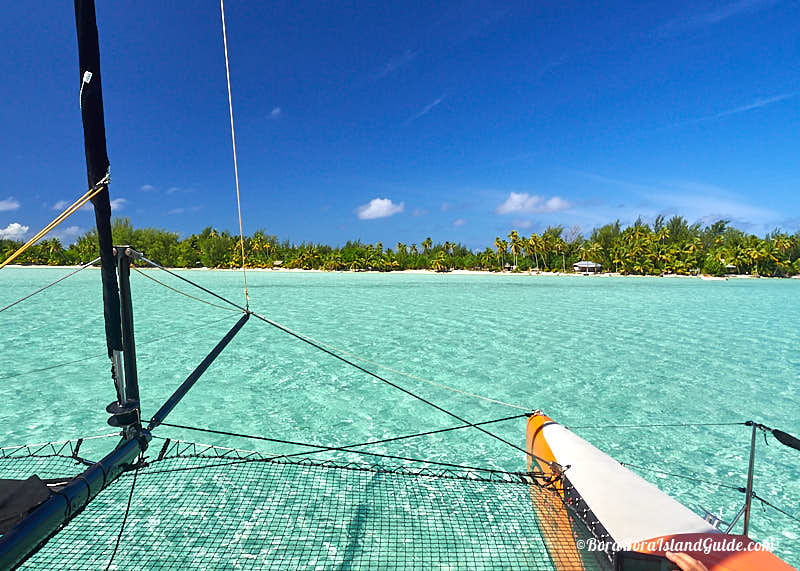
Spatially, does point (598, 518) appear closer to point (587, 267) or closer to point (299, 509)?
point (299, 509)

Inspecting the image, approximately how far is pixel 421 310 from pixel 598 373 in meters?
10.2

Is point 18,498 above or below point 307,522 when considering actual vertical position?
above

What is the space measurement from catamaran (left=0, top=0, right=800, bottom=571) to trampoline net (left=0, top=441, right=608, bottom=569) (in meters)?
0.01

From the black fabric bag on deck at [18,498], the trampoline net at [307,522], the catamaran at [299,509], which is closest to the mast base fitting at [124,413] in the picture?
the catamaran at [299,509]

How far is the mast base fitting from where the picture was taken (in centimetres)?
269

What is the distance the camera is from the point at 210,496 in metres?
3.93

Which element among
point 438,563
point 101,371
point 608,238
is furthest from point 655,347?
point 608,238

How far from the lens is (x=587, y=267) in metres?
60.9

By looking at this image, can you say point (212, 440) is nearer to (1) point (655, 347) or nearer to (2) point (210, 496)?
(2) point (210, 496)

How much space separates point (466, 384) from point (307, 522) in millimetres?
4836

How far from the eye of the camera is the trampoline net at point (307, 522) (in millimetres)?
3088

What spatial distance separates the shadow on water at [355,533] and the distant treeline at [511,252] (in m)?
63.7

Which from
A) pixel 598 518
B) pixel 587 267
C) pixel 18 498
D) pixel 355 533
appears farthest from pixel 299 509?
A: pixel 587 267

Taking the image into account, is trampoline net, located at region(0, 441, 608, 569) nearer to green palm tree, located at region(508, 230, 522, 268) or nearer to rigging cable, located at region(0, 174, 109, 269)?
rigging cable, located at region(0, 174, 109, 269)
